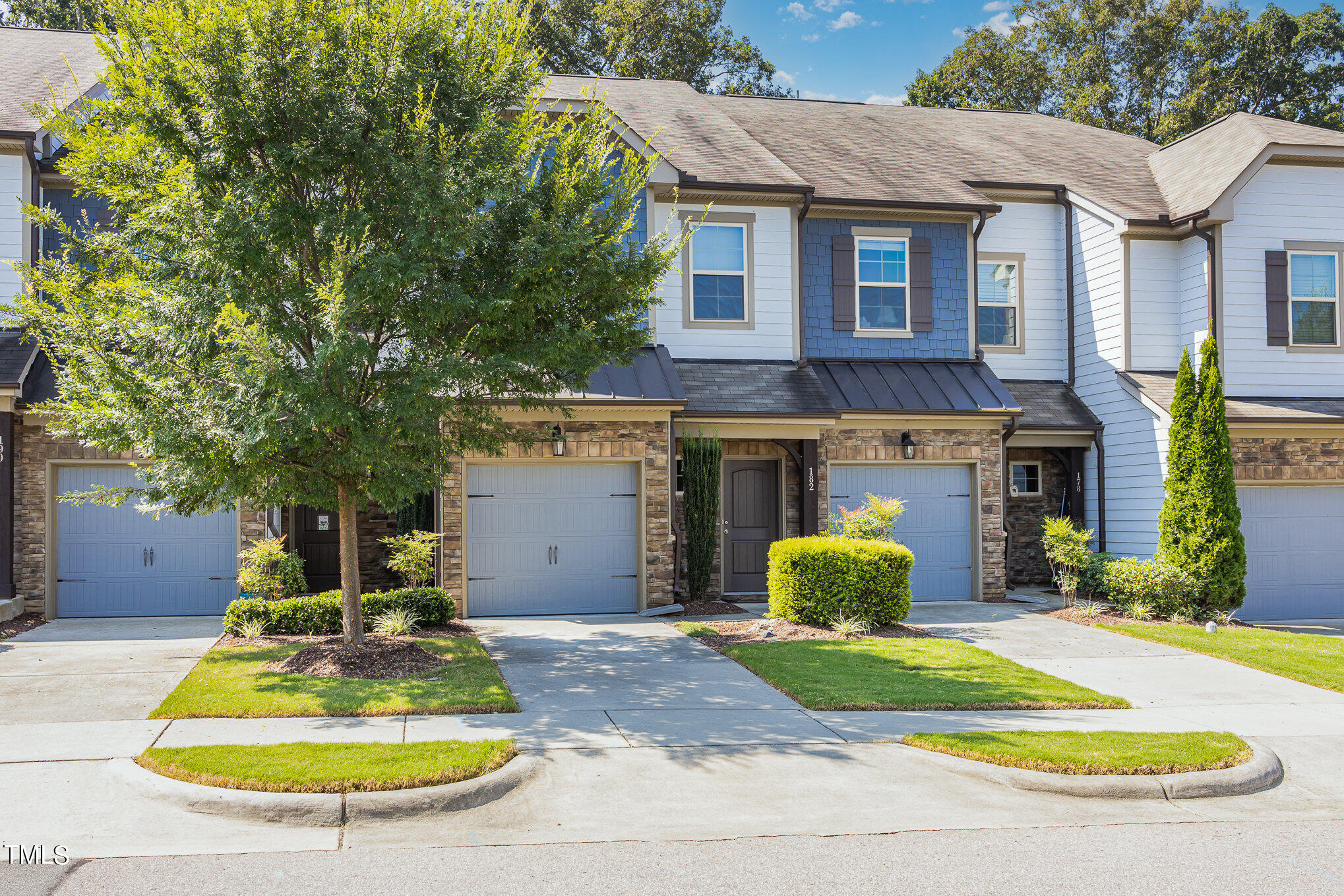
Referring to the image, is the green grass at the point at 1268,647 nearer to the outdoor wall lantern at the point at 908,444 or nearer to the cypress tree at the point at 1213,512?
the cypress tree at the point at 1213,512

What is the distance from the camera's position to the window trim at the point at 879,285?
52.3 ft

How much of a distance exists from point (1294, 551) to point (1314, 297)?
13.8 feet

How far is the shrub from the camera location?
13859 millimetres

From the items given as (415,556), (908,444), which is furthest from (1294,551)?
(415,556)

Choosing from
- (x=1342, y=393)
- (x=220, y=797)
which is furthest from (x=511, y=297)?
(x=1342, y=393)

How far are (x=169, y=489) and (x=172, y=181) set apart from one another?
2685 mm

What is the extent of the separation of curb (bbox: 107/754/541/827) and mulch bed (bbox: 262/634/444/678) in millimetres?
3088

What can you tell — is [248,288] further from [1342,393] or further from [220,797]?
[1342,393]

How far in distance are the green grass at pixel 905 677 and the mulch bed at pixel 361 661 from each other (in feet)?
10.8

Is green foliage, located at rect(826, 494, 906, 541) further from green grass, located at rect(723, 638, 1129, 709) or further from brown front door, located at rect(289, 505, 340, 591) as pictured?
brown front door, located at rect(289, 505, 340, 591)

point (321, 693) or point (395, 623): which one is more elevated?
point (395, 623)

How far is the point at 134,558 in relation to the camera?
1313 cm

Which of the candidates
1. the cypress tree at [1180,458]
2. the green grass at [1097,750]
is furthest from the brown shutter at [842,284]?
the green grass at [1097,750]

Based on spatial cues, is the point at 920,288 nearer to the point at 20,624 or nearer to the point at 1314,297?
the point at 1314,297
